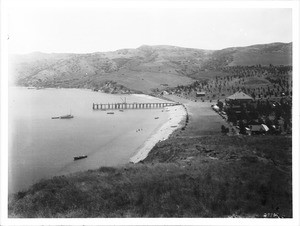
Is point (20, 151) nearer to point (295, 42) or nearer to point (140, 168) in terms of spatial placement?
point (140, 168)

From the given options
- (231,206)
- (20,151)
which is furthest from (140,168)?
(20,151)

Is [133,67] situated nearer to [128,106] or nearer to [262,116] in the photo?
[128,106]

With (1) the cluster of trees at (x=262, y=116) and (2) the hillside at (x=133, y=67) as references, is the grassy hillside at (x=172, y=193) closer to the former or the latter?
(1) the cluster of trees at (x=262, y=116)

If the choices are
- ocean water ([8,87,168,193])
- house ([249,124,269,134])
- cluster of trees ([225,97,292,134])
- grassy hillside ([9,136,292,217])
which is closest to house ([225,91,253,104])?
cluster of trees ([225,97,292,134])

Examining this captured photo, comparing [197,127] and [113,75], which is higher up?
[113,75]

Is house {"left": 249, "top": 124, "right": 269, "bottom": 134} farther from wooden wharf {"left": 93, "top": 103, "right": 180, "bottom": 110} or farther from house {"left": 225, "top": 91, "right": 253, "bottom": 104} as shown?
wooden wharf {"left": 93, "top": 103, "right": 180, "bottom": 110}

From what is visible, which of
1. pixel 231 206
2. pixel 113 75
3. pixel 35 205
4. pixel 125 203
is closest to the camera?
pixel 231 206

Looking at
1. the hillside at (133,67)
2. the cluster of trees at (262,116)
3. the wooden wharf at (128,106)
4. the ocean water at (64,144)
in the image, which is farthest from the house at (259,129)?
the hillside at (133,67)
